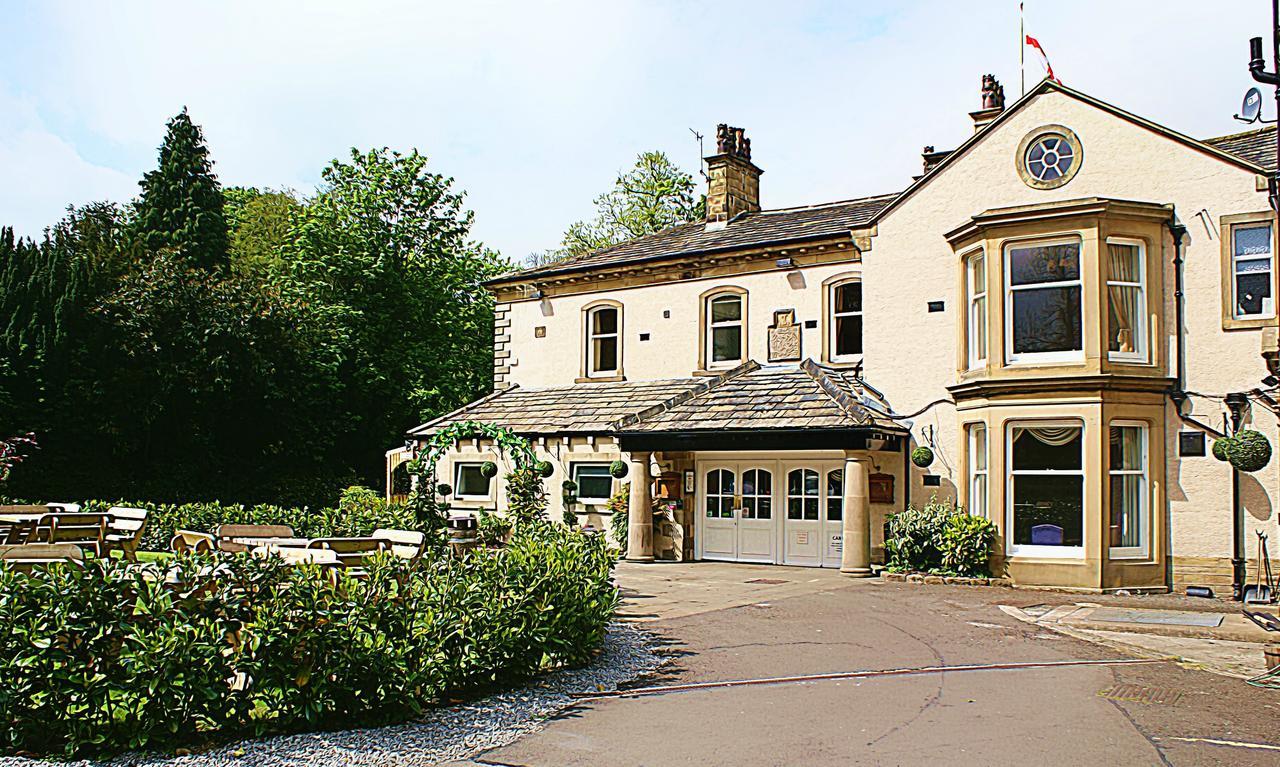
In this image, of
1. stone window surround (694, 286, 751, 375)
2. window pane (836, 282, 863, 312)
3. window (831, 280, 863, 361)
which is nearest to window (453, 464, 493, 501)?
stone window surround (694, 286, 751, 375)

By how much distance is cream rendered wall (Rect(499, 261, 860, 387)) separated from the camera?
878 inches

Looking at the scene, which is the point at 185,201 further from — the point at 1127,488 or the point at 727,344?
the point at 1127,488

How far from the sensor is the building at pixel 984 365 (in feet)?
56.0

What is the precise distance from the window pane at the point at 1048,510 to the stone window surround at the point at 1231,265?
130 inches

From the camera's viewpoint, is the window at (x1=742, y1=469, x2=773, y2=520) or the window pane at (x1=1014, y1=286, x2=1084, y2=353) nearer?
the window pane at (x1=1014, y1=286, x2=1084, y2=353)

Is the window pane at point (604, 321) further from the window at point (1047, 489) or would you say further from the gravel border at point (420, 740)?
the gravel border at point (420, 740)

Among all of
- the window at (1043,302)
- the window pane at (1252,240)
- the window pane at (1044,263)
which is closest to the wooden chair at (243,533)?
the window at (1043,302)

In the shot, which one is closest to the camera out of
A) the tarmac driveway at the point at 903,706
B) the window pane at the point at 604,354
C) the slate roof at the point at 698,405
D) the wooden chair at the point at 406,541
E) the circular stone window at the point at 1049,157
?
the tarmac driveway at the point at 903,706

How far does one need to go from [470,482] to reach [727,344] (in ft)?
21.9

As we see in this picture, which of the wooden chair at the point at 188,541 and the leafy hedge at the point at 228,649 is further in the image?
the wooden chair at the point at 188,541

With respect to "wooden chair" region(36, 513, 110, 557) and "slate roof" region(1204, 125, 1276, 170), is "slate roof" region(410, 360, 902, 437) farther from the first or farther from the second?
"wooden chair" region(36, 513, 110, 557)

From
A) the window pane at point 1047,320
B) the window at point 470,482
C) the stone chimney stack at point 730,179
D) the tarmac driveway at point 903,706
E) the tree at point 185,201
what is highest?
the tree at point 185,201

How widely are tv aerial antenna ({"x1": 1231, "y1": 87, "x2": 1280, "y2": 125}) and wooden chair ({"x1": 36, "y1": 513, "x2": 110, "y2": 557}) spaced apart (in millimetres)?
13694

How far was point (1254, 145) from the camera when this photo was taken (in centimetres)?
1870
